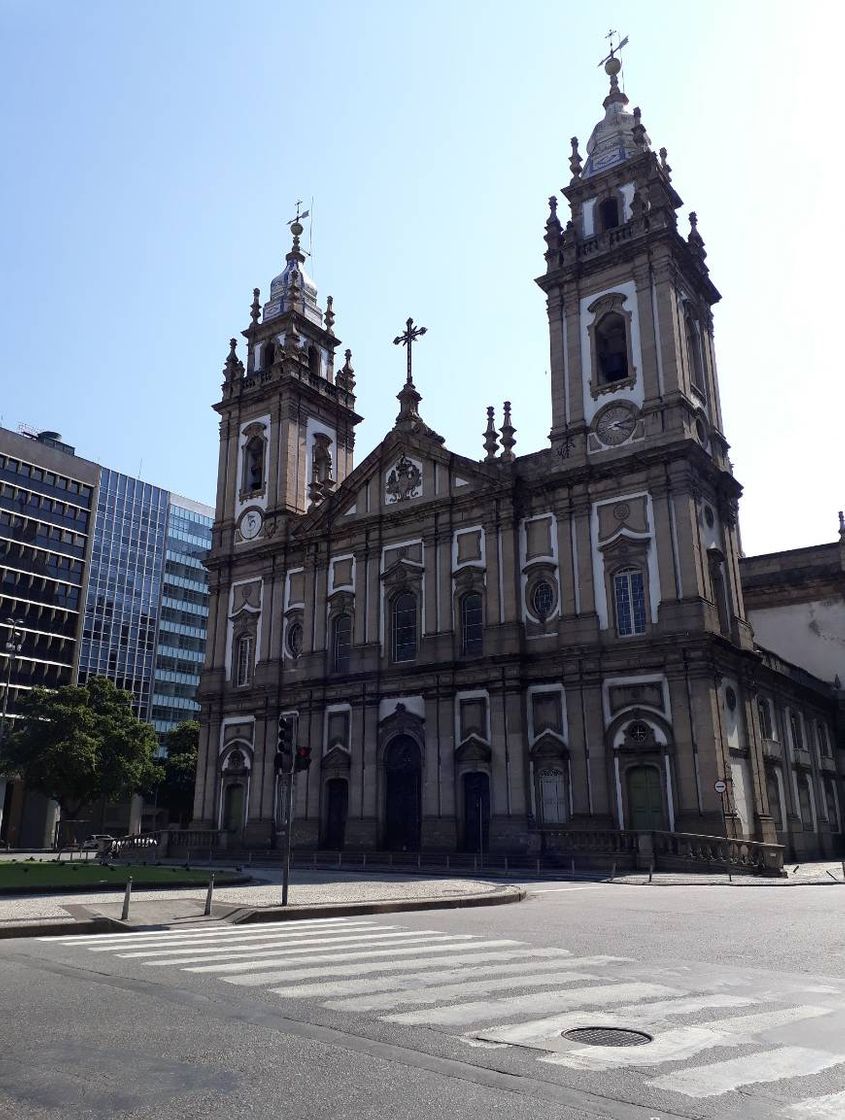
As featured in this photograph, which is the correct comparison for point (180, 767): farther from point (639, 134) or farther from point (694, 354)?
point (639, 134)

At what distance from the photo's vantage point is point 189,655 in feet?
277

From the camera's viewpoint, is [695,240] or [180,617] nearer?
[695,240]

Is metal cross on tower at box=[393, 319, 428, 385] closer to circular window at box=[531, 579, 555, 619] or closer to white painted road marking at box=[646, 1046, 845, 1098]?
circular window at box=[531, 579, 555, 619]

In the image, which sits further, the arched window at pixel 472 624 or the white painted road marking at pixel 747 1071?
the arched window at pixel 472 624

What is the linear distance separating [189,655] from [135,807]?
16.3m

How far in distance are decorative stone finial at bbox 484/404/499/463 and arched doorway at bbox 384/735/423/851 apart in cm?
1211

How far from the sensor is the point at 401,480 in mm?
42688

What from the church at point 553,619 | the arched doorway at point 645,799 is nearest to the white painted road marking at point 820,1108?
the church at point 553,619

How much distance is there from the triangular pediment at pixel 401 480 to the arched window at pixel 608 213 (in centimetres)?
1193

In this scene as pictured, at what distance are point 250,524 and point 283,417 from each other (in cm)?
568

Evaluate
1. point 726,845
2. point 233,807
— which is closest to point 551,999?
point 726,845

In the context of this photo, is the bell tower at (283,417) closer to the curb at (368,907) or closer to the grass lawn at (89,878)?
the grass lawn at (89,878)

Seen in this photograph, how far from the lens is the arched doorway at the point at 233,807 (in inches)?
1699

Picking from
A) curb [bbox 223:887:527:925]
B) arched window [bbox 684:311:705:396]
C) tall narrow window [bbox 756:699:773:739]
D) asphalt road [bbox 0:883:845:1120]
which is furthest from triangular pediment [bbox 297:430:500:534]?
asphalt road [bbox 0:883:845:1120]
